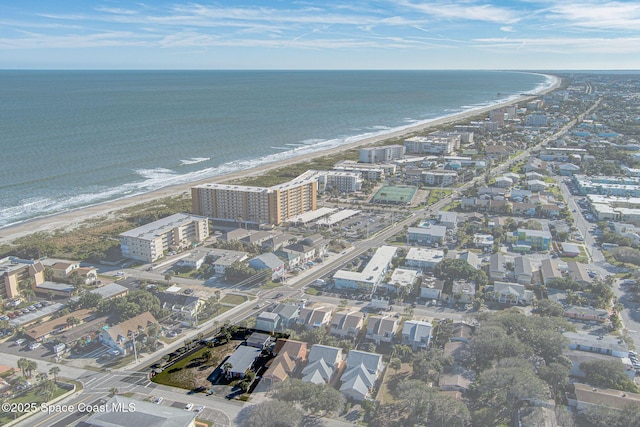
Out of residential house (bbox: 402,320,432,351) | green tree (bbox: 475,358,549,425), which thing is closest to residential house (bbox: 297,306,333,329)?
residential house (bbox: 402,320,432,351)

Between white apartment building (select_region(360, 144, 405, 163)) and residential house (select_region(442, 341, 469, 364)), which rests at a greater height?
white apartment building (select_region(360, 144, 405, 163))

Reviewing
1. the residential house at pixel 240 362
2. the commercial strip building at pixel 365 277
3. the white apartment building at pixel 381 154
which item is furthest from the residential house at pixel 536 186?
the residential house at pixel 240 362

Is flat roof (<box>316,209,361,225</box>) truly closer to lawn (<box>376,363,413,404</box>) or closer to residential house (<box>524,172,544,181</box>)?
lawn (<box>376,363,413,404</box>)

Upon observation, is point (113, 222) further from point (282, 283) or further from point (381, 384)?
point (381, 384)

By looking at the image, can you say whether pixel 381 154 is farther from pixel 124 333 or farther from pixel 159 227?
pixel 124 333

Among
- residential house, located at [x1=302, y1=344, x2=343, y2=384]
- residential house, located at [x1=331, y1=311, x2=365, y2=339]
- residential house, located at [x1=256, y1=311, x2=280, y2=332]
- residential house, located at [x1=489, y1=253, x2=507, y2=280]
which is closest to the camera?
residential house, located at [x1=302, y1=344, x2=343, y2=384]

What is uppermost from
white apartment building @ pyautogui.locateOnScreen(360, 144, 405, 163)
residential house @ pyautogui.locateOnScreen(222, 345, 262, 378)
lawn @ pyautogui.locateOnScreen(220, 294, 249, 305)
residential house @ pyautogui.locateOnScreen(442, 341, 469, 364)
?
residential house @ pyautogui.locateOnScreen(222, 345, 262, 378)

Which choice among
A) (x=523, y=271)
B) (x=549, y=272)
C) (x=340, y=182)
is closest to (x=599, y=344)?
(x=523, y=271)

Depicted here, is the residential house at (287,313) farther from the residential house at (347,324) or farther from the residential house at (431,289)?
the residential house at (431,289)
